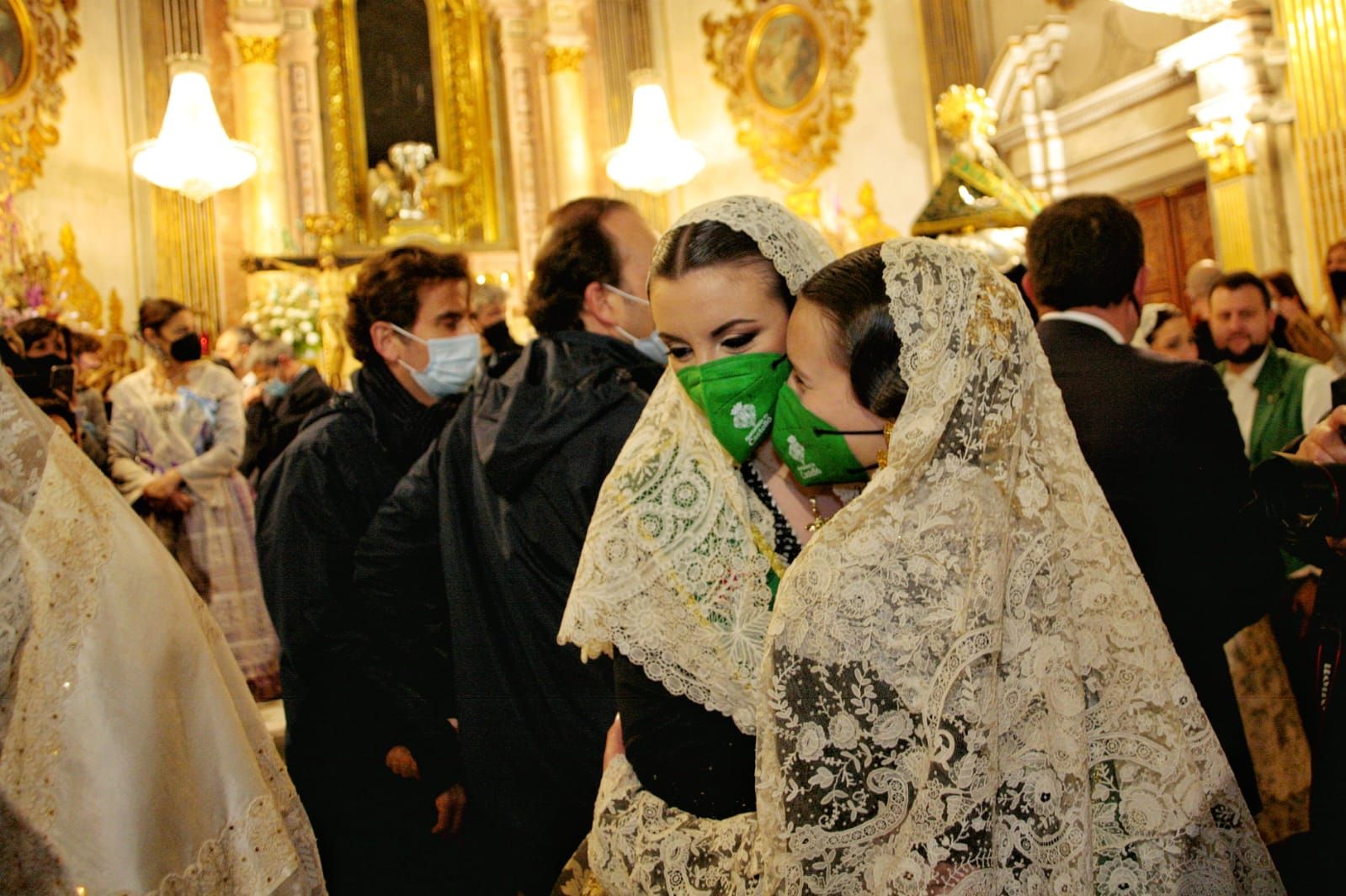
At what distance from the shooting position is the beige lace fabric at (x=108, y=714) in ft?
4.91

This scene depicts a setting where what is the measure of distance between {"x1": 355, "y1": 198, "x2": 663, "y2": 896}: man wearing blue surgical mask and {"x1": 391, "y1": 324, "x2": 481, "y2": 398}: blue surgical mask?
0.41m

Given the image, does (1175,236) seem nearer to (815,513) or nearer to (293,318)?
(293,318)

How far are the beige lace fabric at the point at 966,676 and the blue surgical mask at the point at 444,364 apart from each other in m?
1.73

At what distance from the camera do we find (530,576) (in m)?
2.07

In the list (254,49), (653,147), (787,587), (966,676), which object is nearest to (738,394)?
(787,587)

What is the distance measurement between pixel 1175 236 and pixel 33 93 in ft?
29.3

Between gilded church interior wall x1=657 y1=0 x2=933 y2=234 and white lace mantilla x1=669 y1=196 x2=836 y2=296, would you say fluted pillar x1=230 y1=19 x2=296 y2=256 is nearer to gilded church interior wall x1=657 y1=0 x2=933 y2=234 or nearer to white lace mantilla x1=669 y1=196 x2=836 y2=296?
gilded church interior wall x1=657 y1=0 x2=933 y2=234

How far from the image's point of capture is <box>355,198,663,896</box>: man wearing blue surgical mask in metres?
2.01

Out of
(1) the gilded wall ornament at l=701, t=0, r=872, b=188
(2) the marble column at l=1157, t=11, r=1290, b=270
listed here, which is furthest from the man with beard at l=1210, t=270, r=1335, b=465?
(1) the gilded wall ornament at l=701, t=0, r=872, b=188

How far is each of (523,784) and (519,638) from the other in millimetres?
260

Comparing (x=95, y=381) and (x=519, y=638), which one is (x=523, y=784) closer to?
(x=519, y=638)

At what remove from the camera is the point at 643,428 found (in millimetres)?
1611

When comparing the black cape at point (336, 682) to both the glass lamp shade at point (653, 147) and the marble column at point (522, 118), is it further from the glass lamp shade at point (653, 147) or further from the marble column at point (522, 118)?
the marble column at point (522, 118)

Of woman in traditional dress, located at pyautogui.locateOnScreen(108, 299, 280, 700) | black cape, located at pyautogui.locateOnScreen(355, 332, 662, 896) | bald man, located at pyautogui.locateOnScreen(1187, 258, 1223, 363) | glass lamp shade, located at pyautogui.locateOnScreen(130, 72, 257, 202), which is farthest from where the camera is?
glass lamp shade, located at pyautogui.locateOnScreen(130, 72, 257, 202)
